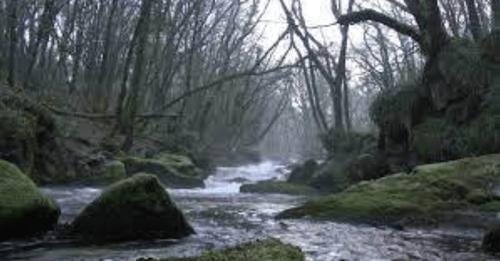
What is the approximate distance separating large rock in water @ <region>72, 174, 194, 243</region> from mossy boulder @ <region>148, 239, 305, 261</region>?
1882 mm

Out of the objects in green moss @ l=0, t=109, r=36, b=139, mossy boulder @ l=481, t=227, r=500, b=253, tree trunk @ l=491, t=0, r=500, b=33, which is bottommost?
mossy boulder @ l=481, t=227, r=500, b=253

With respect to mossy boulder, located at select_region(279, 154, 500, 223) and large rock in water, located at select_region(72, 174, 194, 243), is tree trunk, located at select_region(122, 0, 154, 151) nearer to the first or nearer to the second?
mossy boulder, located at select_region(279, 154, 500, 223)

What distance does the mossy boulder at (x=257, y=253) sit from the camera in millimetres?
6391

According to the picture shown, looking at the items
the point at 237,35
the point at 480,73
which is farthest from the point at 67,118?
the point at 237,35

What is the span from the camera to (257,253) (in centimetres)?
660

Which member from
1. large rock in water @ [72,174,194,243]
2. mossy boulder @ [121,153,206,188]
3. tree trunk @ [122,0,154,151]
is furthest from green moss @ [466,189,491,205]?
tree trunk @ [122,0,154,151]

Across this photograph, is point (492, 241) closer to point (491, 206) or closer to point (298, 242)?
point (298, 242)

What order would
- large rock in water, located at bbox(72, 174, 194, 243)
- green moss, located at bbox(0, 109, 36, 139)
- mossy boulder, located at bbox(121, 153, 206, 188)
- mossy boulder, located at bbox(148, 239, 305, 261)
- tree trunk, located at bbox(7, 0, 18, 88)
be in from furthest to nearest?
mossy boulder, located at bbox(121, 153, 206, 188), tree trunk, located at bbox(7, 0, 18, 88), green moss, located at bbox(0, 109, 36, 139), large rock in water, located at bbox(72, 174, 194, 243), mossy boulder, located at bbox(148, 239, 305, 261)

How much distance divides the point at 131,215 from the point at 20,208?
127 cm

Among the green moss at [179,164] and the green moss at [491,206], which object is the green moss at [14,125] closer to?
the green moss at [179,164]

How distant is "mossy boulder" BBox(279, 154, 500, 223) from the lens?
1041 cm

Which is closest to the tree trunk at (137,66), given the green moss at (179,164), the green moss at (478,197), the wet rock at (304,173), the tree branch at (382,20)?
the green moss at (179,164)

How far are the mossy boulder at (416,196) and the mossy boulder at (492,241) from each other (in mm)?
2300

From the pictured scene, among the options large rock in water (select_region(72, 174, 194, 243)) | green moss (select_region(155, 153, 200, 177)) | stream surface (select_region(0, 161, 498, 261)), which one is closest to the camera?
stream surface (select_region(0, 161, 498, 261))
